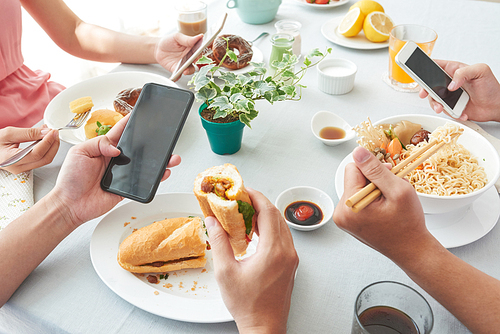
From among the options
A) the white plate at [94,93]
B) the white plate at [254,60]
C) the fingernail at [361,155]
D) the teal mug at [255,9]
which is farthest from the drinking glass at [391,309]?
the teal mug at [255,9]

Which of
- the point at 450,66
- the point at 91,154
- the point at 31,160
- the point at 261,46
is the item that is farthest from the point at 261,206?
the point at 261,46

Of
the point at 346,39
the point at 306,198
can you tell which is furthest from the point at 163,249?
the point at 346,39

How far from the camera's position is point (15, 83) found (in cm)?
163

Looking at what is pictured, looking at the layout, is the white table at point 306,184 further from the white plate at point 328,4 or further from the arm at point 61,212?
the white plate at point 328,4

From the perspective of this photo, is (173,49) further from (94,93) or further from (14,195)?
(14,195)

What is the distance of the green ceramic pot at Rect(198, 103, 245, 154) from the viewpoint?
119 centimetres

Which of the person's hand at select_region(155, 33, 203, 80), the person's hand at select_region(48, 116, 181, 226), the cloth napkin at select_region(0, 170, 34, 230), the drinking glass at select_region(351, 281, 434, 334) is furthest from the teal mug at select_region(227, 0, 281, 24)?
the drinking glass at select_region(351, 281, 434, 334)

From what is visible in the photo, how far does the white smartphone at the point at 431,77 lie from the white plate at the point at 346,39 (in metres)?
0.60

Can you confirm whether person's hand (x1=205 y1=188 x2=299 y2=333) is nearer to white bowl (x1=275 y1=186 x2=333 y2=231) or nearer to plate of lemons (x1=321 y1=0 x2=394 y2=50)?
white bowl (x1=275 y1=186 x2=333 y2=231)

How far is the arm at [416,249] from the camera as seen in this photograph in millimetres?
771

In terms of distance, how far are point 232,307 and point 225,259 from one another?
0.33 feet

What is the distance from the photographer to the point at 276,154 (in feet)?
4.24

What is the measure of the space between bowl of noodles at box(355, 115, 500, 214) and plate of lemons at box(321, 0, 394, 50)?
80 centimetres

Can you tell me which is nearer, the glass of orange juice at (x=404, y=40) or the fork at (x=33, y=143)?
the fork at (x=33, y=143)
